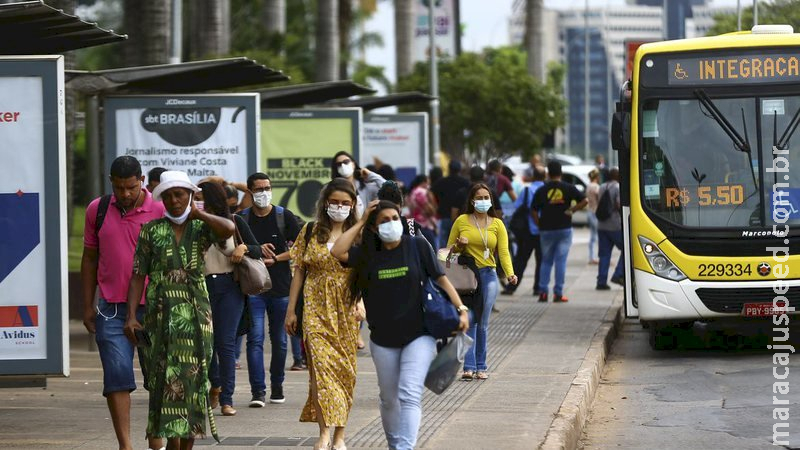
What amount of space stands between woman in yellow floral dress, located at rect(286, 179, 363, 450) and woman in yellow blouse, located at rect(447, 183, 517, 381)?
135 inches

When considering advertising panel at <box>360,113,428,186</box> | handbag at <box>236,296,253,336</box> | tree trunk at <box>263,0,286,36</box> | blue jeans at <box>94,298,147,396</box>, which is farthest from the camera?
tree trunk at <box>263,0,286,36</box>

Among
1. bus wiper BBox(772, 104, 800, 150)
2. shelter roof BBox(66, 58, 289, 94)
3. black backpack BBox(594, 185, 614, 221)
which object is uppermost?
shelter roof BBox(66, 58, 289, 94)

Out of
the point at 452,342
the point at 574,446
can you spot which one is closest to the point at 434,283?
the point at 452,342

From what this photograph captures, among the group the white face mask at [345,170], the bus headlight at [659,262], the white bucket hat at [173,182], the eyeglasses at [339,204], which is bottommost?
the bus headlight at [659,262]

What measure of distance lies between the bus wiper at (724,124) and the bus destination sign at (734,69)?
0.47 ft

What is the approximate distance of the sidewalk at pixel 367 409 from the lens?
9531mm

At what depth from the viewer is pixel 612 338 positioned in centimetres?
1698

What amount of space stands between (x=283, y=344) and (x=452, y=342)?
3547 millimetres

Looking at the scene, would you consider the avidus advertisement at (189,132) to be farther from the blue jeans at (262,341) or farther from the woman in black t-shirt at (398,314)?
the woman in black t-shirt at (398,314)

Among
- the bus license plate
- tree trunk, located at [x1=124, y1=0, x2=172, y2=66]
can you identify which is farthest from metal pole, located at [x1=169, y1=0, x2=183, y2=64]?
the bus license plate

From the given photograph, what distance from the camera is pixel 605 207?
21766 millimetres

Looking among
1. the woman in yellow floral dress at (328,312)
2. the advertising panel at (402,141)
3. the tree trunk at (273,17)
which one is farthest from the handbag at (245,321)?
the tree trunk at (273,17)

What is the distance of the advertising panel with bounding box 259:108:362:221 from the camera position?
18.8 m

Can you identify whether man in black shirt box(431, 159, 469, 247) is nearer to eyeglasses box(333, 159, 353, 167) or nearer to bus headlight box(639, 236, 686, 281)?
bus headlight box(639, 236, 686, 281)
